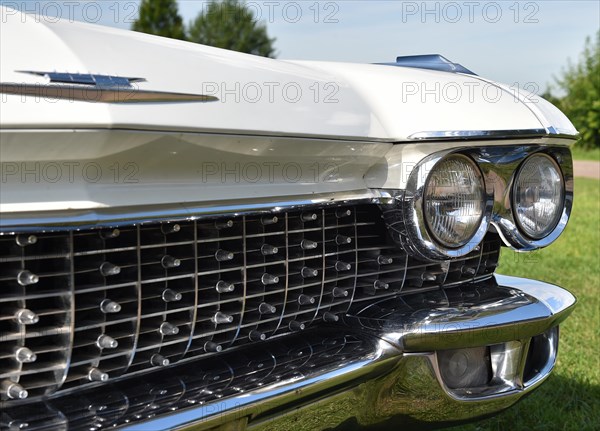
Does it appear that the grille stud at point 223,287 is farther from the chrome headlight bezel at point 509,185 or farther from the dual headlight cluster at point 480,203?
the chrome headlight bezel at point 509,185

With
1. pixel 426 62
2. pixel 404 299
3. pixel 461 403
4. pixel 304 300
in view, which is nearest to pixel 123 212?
pixel 304 300

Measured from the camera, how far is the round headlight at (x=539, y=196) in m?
1.88

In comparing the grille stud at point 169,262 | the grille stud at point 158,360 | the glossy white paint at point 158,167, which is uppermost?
the glossy white paint at point 158,167

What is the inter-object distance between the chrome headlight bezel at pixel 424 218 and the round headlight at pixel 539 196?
134mm

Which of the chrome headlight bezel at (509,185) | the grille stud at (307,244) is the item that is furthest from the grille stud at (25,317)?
the chrome headlight bezel at (509,185)

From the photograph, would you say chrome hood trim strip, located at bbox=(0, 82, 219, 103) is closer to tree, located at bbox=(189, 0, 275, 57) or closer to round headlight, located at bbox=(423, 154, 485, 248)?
round headlight, located at bbox=(423, 154, 485, 248)

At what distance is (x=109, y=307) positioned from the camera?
50.6 inches

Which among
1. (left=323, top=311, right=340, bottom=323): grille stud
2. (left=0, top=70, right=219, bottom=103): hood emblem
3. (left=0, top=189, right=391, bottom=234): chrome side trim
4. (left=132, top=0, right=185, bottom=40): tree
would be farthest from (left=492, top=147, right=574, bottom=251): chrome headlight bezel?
(left=132, top=0, right=185, bottom=40): tree

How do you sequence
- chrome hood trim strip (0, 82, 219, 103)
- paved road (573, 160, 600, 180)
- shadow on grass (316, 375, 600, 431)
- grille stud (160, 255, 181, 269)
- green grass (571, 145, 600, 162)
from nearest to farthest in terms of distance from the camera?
chrome hood trim strip (0, 82, 219, 103), grille stud (160, 255, 181, 269), shadow on grass (316, 375, 600, 431), paved road (573, 160, 600, 180), green grass (571, 145, 600, 162)

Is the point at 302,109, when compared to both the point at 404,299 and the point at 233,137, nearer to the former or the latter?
the point at 233,137

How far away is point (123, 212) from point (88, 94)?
214mm

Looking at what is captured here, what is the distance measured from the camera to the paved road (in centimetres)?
1321

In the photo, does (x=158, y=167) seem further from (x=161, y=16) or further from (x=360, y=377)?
(x=161, y=16)

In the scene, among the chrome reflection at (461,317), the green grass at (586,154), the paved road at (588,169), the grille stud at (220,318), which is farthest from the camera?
the green grass at (586,154)
